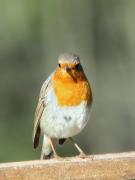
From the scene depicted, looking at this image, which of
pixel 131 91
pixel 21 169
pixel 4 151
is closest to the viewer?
pixel 21 169

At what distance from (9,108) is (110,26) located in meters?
3.64

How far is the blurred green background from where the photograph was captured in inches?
774

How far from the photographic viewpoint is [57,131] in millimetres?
7898

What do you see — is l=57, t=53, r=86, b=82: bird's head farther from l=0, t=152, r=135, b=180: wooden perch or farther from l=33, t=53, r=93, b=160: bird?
l=0, t=152, r=135, b=180: wooden perch

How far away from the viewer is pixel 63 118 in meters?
7.77

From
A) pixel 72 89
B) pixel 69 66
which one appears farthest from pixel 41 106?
pixel 69 66

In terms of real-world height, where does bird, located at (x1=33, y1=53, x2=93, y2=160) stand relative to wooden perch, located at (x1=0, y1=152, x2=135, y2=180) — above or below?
above

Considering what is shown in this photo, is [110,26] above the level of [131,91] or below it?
above

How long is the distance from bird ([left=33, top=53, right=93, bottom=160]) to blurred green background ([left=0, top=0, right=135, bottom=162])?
10780 mm

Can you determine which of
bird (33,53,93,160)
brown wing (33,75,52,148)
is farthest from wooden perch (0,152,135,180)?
brown wing (33,75,52,148)

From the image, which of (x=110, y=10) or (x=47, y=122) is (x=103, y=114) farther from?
(x=47, y=122)

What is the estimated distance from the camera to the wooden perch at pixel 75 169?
6278mm

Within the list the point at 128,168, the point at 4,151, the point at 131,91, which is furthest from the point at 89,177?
the point at 131,91

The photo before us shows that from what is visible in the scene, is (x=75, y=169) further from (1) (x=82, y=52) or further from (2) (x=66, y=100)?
(1) (x=82, y=52)
